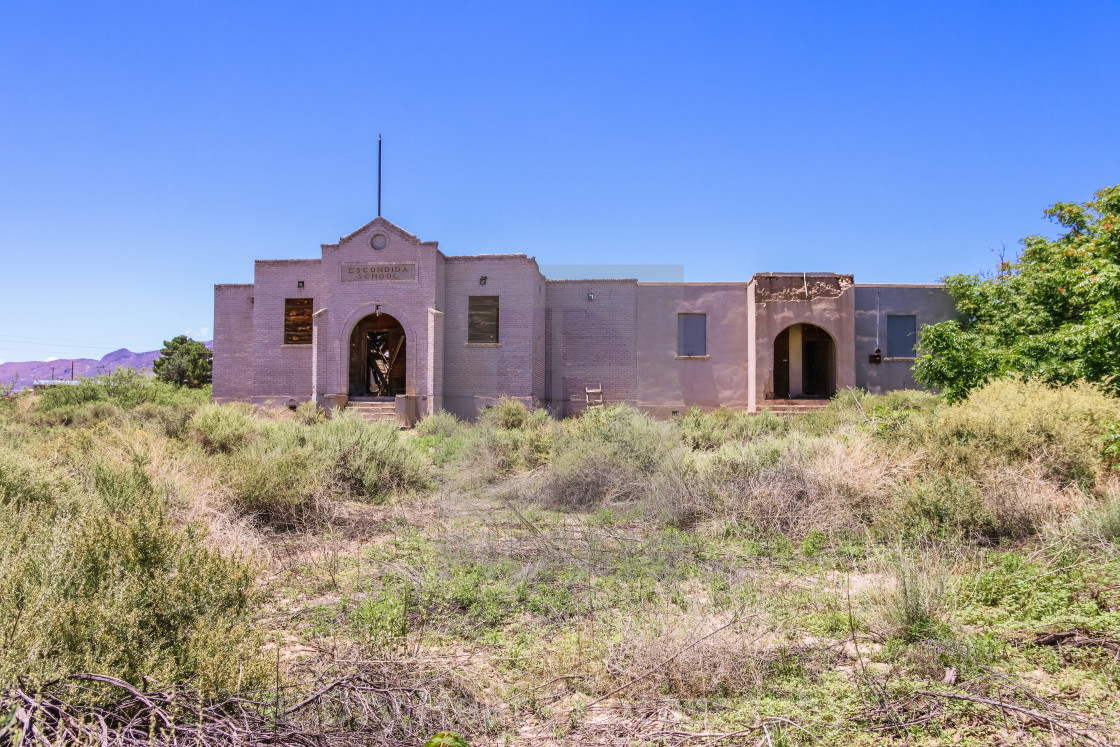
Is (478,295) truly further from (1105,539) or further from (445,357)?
(1105,539)

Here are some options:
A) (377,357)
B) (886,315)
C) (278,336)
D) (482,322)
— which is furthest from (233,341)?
(886,315)

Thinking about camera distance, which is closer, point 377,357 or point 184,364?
point 377,357

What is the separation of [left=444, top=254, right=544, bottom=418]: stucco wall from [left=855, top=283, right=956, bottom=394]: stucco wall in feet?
37.4

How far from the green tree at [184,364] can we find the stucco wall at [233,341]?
2197 cm

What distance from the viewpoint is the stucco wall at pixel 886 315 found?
2181 centimetres

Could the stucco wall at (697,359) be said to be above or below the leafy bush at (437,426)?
above

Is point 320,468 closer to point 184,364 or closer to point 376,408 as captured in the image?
point 376,408

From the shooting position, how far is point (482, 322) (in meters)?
22.0

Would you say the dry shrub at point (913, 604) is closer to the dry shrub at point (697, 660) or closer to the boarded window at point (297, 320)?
the dry shrub at point (697, 660)

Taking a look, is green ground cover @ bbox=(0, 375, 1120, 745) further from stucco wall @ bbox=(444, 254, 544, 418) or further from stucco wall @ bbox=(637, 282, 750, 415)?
stucco wall @ bbox=(637, 282, 750, 415)

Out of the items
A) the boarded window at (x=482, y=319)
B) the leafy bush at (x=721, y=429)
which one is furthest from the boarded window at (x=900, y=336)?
the boarded window at (x=482, y=319)

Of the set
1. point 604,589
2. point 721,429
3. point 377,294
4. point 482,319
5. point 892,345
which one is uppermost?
point 377,294

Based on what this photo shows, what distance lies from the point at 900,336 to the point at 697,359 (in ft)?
22.9

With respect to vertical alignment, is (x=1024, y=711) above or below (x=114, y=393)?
below
